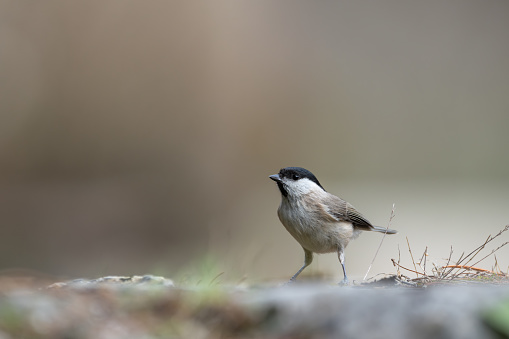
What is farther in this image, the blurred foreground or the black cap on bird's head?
the black cap on bird's head

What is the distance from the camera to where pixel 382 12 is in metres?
7.23

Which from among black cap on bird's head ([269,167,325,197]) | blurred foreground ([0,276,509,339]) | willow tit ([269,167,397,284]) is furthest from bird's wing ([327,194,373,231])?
blurred foreground ([0,276,509,339])

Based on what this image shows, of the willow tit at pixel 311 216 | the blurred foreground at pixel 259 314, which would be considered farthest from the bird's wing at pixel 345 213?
the blurred foreground at pixel 259 314

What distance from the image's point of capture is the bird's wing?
3.70 metres

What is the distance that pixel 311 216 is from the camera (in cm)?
359

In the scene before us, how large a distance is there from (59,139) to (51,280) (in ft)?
13.8

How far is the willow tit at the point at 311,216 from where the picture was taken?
3570mm

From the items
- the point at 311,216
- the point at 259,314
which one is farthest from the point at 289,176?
the point at 259,314

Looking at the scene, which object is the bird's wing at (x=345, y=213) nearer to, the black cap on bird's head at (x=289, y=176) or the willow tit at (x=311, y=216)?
the willow tit at (x=311, y=216)

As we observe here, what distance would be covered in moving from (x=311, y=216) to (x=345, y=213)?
0.28 meters

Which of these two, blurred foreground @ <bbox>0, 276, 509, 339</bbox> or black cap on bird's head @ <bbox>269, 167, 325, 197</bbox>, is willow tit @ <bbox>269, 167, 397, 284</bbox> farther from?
blurred foreground @ <bbox>0, 276, 509, 339</bbox>

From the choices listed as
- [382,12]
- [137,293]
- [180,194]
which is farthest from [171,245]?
[137,293]

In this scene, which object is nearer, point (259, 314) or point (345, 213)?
point (259, 314)

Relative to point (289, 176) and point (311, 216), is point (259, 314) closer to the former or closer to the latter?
point (311, 216)
